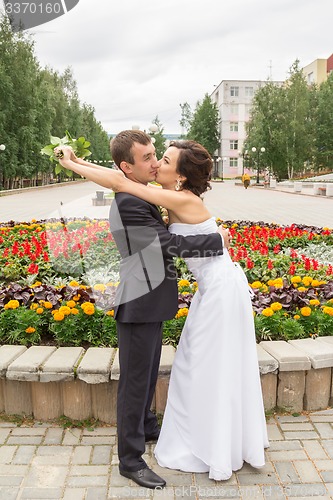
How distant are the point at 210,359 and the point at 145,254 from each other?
73 centimetres

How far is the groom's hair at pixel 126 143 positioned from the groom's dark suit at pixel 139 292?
196 millimetres

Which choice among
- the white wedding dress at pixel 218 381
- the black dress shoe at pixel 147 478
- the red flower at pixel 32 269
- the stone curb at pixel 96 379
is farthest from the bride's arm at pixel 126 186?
the red flower at pixel 32 269

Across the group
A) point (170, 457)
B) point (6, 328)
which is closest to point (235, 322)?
point (170, 457)

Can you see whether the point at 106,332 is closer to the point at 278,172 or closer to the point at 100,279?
the point at 100,279

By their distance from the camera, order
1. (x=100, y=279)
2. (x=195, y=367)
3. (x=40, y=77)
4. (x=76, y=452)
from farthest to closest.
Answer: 1. (x=40, y=77)
2. (x=100, y=279)
3. (x=76, y=452)
4. (x=195, y=367)

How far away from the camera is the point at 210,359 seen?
106 inches

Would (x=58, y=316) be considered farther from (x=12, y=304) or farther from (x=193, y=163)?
(x=193, y=163)

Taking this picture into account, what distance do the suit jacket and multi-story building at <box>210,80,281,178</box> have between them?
75061 mm

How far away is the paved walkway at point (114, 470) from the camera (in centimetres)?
253

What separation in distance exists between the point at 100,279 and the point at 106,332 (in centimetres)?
166

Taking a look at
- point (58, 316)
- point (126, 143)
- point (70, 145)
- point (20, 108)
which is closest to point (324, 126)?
point (20, 108)

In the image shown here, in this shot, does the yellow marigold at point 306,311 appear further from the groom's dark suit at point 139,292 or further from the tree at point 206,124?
the tree at point 206,124

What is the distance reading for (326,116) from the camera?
44062 millimetres

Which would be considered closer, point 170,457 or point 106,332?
point 170,457
